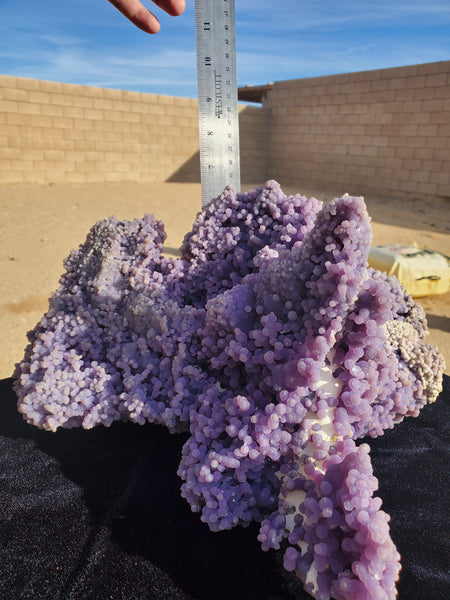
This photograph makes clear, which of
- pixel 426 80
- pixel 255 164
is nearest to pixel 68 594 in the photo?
pixel 426 80

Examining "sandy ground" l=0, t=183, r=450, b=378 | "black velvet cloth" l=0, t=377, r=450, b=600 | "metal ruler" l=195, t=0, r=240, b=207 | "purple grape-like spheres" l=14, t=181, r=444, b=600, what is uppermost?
"metal ruler" l=195, t=0, r=240, b=207

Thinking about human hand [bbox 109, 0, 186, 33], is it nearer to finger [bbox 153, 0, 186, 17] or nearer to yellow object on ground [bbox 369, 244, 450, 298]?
finger [bbox 153, 0, 186, 17]

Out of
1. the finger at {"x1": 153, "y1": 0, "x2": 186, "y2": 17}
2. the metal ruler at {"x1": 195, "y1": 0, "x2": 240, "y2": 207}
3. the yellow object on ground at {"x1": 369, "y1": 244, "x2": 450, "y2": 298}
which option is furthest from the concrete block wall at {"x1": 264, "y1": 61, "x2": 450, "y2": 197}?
the finger at {"x1": 153, "y1": 0, "x2": 186, "y2": 17}

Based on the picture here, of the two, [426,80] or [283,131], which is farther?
[283,131]

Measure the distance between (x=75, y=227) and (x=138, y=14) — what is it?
4747 millimetres

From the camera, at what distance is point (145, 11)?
1.46 metres

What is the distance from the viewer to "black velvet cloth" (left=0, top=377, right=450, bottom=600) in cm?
82

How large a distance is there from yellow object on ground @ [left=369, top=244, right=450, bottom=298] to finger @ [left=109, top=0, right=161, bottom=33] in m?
2.79

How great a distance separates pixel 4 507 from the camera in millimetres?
993

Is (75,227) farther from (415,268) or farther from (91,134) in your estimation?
(415,268)

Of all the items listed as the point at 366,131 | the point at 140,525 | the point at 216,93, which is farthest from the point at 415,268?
the point at 366,131

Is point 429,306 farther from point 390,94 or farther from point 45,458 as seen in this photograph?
point 390,94

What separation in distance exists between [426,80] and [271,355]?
8.82 meters

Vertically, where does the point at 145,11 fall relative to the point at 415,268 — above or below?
above
